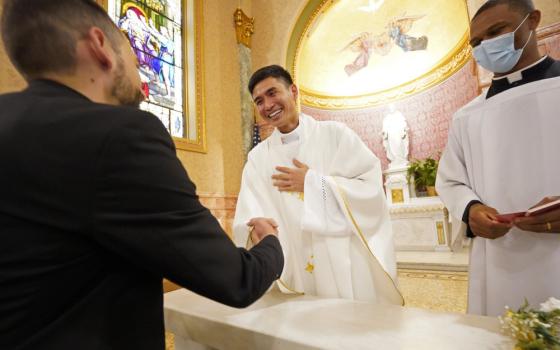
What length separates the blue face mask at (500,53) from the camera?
58.9 inches

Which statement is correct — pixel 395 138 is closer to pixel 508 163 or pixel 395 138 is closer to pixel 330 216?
pixel 508 163

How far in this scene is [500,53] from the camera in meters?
1.52

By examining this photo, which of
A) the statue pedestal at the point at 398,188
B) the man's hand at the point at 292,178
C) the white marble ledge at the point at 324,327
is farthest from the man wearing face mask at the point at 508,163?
the statue pedestal at the point at 398,188

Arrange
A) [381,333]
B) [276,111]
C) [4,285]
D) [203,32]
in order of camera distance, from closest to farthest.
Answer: [4,285], [381,333], [276,111], [203,32]

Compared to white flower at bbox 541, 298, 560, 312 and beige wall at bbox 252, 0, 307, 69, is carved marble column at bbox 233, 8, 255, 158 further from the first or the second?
white flower at bbox 541, 298, 560, 312

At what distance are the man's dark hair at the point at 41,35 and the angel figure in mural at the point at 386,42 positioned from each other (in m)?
8.81

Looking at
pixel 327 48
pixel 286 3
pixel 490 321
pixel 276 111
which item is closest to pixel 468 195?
pixel 490 321

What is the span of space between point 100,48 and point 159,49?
5362 millimetres

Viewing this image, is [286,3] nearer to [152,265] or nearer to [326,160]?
[326,160]

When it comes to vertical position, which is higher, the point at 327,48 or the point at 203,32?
the point at 327,48

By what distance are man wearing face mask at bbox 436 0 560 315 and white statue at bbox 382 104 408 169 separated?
6368 mm

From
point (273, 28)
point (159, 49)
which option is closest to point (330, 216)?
point (159, 49)

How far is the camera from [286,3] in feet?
20.9

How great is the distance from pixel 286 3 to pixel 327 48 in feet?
8.28
